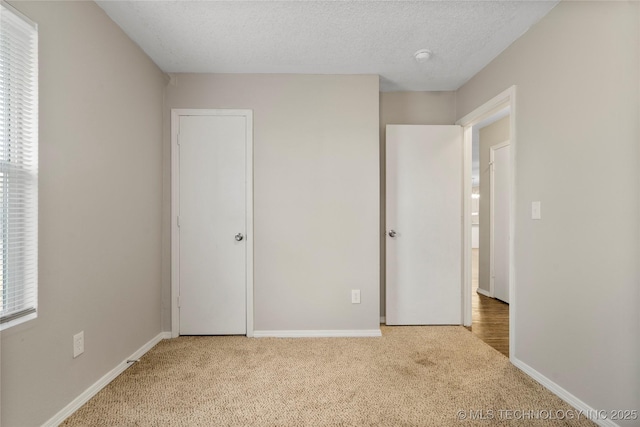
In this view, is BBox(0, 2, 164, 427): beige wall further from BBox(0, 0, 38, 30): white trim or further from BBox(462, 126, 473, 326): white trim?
BBox(462, 126, 473, 326): white trim

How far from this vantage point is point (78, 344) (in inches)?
68.2

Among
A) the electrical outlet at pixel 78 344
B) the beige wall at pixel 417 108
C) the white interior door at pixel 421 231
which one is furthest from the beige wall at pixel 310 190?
the electrical outlet at pixel 78 344

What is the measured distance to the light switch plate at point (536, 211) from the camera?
6.47ft

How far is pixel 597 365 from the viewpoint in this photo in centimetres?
160

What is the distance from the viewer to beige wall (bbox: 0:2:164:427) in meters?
1.49

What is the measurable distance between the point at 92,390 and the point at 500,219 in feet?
14.7

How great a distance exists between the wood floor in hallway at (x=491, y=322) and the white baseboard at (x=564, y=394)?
0.28m

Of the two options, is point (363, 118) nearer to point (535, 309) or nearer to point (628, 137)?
point (628, 137)

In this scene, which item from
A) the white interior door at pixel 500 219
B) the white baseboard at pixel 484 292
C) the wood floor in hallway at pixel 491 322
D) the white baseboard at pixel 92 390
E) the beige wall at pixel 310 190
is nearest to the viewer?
the white baseboard at pixel 92 390

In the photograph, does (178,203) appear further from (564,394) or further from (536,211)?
(564,394)

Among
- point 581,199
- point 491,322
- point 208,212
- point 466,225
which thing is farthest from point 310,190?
point 491,322

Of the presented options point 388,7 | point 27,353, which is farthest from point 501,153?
point 27,353

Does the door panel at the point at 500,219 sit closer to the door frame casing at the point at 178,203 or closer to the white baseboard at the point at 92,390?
the door frame casing at the point at 178,203

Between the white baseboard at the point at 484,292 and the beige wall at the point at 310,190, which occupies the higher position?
the beige wall at the point at 310,190
